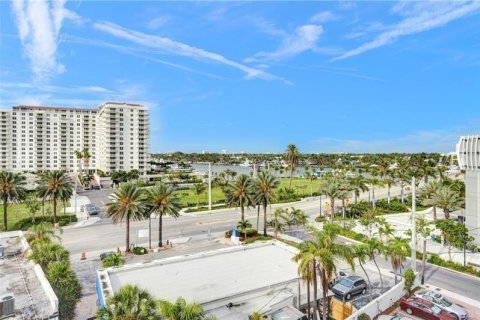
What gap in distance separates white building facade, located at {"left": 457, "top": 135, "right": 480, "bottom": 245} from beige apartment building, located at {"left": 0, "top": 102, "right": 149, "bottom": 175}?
114 m

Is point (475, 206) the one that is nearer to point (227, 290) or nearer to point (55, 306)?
point (227, 290)

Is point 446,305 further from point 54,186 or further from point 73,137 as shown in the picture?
point 73,137

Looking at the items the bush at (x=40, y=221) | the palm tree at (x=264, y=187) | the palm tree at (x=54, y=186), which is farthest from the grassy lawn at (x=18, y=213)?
the palm tree at (x=264, y=187)

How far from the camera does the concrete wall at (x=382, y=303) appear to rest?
72.6 feet

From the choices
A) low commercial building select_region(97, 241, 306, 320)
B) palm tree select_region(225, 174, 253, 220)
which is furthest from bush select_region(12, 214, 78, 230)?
low commercial building select_region(97, 241, 306, 320)

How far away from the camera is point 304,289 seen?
80.0 feet

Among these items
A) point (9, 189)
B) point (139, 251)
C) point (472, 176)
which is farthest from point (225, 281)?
point (9, 189)

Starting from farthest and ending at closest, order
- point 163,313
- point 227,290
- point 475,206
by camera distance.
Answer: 1. point 475,206
2. point 227,290
3. point 163,313

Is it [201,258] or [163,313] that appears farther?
[201,258]

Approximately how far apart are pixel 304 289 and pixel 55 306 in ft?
54.8

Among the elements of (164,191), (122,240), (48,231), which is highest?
(164,191)

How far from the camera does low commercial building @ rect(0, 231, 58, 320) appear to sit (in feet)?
71.4

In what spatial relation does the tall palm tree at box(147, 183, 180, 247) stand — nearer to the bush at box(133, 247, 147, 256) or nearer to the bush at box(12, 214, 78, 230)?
the bush at box(133, 247, 147, 256)

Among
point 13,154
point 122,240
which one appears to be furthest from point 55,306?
point 13,154
